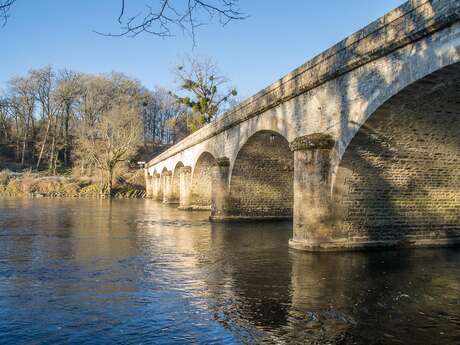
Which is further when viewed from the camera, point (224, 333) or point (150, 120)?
point (150, 120)

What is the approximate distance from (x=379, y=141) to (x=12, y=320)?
8.14 meters

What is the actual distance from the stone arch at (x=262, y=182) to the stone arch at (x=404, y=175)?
261 inches

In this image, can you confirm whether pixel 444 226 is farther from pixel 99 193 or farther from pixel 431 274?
pixel 99 193

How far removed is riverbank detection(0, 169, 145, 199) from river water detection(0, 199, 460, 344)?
32.0 m

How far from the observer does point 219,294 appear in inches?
285

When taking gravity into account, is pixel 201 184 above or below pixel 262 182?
above

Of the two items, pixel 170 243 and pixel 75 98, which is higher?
pixel 75 98

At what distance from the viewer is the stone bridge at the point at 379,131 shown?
8109mm

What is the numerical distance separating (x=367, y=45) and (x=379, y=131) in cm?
192

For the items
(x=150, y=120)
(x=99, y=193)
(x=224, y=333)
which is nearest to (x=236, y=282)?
(x=224, y=333)

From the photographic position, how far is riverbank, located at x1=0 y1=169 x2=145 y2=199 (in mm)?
43344

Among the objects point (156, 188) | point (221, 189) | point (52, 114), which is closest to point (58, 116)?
point (52, 114)

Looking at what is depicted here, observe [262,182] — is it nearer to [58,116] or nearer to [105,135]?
[105,135]

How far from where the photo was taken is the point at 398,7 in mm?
8344
